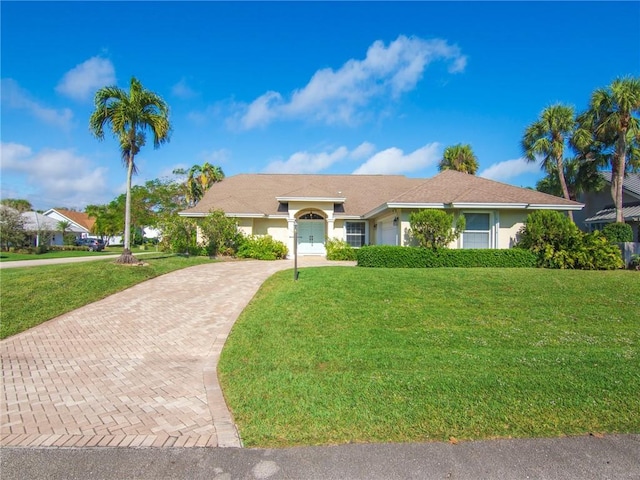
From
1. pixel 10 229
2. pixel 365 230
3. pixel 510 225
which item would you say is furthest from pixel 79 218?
pixel 510 225

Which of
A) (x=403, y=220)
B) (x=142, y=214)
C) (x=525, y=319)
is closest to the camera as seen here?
(x=525, y=319)

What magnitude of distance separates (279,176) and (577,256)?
2022 centimetres

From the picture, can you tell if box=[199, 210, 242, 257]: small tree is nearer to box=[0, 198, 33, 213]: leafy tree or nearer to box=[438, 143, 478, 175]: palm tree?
box=[438, 143, 478, 175]: palm tree

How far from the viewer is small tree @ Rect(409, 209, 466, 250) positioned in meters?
14.4

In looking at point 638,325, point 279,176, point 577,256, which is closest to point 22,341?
point 638,325

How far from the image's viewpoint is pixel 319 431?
3518 millimetres

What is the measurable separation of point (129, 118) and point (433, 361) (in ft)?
50.6

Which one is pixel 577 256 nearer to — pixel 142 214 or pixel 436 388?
pixel 436 388

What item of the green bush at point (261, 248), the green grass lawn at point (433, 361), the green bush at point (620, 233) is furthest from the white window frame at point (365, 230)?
the green bush at point (620, 233)

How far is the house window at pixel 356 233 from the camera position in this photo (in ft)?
73.0

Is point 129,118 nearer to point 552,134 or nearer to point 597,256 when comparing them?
point 597,256

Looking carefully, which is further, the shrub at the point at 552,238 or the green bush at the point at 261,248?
the green bush at the point at 261,248

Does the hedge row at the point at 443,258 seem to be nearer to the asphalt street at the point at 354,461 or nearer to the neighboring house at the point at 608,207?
the asphalt street at the point at 354,461

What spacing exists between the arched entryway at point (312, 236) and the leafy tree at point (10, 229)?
26.5 meters
